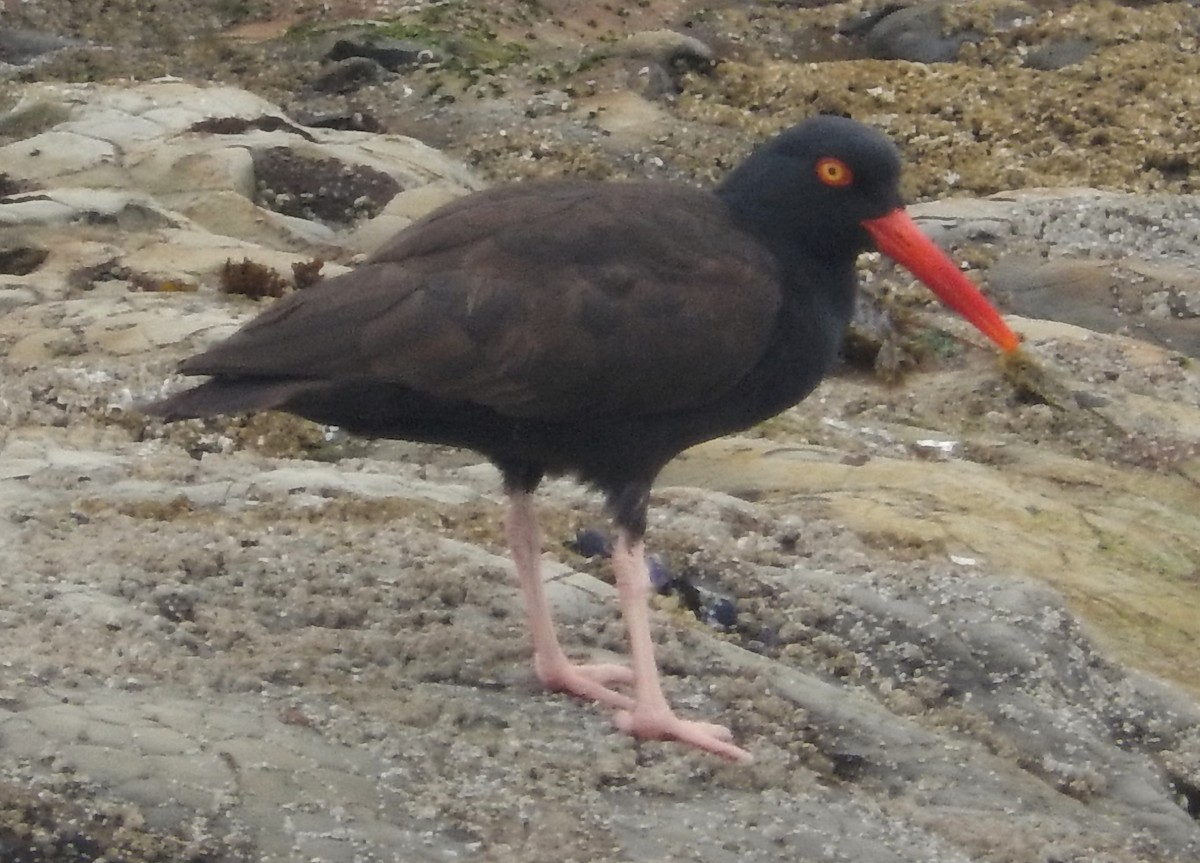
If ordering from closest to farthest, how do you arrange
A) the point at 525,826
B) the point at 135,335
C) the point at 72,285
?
the point at 525,826
the point at 135,335
the point at 72,285

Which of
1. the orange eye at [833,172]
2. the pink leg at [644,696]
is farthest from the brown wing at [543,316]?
the pink leg at [644,696]

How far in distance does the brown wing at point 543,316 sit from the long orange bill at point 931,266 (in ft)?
1.71

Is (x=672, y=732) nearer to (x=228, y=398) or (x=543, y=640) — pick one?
(x=543, y=640)

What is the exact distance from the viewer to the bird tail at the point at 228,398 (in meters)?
5.38

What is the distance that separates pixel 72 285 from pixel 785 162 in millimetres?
9247

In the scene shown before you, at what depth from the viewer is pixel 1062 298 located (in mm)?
17938

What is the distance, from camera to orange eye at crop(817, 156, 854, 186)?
6027 millimetres

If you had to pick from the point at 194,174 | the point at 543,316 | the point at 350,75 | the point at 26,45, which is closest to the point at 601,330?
the point at 543,316

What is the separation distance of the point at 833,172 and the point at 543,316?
1.33m

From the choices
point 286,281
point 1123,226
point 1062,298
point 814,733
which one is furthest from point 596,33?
point 814,733

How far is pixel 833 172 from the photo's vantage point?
237 inches

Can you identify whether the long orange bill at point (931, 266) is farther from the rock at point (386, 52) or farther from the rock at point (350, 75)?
the rock at point (386, 52)

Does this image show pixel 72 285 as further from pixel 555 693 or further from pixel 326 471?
pixel 555 693

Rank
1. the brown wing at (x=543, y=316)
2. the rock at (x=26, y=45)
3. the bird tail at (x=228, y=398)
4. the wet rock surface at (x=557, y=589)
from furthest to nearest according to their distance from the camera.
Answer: the rock at (x=26, y=45), the brown wing at (x=543, y=316), the bird tail at (x=228, y=398), the wet rock surface at (x=557, y=589)
